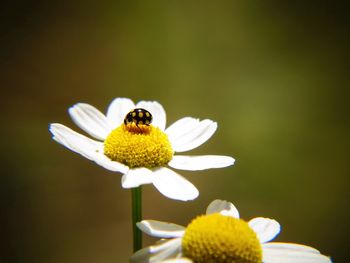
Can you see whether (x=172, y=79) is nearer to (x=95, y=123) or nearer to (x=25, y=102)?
(x=25, y=102)

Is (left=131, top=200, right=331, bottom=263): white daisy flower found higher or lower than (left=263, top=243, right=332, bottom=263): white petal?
higher

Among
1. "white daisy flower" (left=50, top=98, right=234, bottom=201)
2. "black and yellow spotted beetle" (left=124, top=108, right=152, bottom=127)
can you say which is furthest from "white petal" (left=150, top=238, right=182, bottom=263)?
"black and yellow spotted beetle" (left=124, top=108, right=152, bottom=127)

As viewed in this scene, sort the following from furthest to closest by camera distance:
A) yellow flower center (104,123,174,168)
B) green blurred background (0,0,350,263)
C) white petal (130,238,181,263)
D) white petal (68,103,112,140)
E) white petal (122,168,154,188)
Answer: green blurred background (0,0,350,263)
white petal (68,103,112,140)
yellow flower center (104,123,174,168)
white petal (122,168,154,188)
white petal (130,238,181,263)

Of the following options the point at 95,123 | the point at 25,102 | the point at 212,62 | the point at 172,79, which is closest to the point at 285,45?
the point at 212,62

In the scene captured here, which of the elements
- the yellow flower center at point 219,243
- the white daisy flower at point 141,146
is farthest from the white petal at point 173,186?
the yellow flower center at point 219,243

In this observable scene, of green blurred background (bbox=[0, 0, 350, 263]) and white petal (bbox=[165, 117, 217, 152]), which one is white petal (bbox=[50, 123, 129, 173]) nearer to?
white petal (bbox=[165, 117, 217, 152])

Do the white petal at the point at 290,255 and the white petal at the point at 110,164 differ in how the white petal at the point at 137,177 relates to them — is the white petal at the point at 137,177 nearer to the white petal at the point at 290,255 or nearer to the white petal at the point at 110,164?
the white petal at the point at 110,164
